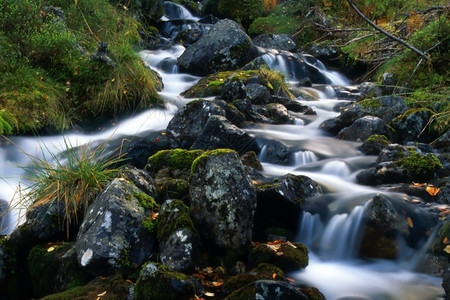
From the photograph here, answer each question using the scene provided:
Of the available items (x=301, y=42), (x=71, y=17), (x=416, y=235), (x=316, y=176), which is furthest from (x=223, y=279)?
(x=301, y=42)

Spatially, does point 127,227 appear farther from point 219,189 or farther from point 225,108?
point 225,108

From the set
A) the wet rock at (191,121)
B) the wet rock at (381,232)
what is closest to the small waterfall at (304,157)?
the wet rock at (191,121)

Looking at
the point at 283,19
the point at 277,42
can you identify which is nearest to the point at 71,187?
the point at 277,42

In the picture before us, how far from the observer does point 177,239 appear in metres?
4.11

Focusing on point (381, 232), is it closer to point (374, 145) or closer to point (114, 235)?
point (114, 235)

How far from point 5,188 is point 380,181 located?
5088 millimetres

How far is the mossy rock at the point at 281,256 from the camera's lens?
4.13 m

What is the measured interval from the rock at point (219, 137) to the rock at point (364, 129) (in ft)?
7.35

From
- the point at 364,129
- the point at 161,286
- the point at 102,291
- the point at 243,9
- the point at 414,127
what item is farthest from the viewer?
the point at 243,9

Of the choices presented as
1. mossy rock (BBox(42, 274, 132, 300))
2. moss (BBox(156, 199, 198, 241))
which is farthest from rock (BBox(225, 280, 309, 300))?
moss (BBox(156, 199, 198, 241))

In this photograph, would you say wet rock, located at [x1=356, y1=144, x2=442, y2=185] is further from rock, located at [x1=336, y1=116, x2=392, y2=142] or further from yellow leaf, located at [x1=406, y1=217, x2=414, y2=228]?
rock, located at [x1=336, y1=116, x2=392, y2=142]

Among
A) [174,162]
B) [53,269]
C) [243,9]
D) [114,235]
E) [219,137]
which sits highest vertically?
[243,9]

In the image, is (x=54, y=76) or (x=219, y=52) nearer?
(x=54, y=76)

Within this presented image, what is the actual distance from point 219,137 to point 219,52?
21.5ft
